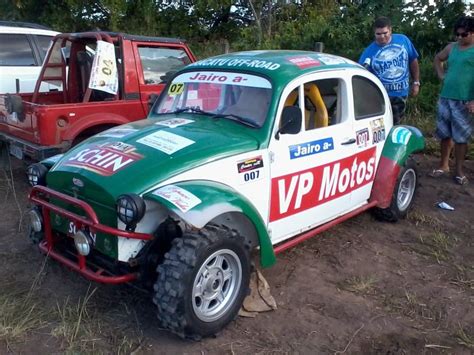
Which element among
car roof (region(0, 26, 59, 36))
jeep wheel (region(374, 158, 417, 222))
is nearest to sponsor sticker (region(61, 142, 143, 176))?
jeep wheel (region(374, 158, 417, 222))

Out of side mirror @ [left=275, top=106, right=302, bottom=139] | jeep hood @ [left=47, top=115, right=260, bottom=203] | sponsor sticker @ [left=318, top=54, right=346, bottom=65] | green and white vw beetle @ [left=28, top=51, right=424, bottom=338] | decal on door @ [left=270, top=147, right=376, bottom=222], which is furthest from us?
sponsor sticker @ [left=318, top=54, right=346, bottom=65]

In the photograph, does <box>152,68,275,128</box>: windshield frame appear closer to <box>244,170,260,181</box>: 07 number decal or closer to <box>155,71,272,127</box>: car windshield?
<box>155,71,272,127</box>: car windshield

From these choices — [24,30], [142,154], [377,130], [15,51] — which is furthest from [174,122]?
[24,30]

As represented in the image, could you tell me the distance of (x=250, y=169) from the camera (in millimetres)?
3861

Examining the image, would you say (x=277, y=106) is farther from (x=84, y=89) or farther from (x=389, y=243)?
(x=84, y=89)

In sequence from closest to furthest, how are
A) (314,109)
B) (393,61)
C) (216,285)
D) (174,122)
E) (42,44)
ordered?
(216,285)
(174,122)
(314,109)
(393,61)
(42,44)

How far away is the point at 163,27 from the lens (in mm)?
15117

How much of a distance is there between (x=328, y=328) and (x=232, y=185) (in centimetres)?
120

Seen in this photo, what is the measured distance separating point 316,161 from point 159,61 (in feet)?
11.2

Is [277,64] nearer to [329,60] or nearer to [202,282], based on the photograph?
[329,60]

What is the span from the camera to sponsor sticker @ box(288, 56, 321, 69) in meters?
4.47

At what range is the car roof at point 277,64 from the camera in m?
4.27

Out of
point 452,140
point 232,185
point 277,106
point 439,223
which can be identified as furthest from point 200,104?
point 452,140

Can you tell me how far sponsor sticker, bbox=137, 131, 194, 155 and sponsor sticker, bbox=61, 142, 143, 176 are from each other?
142 millimetres
